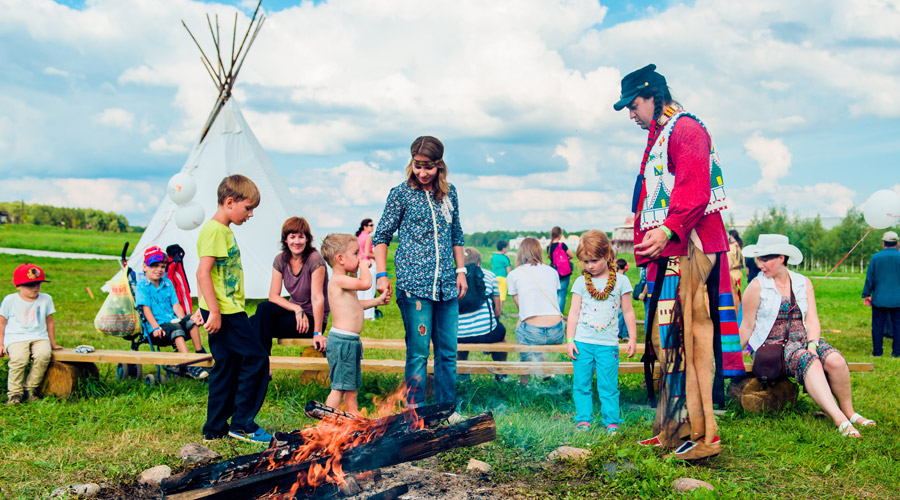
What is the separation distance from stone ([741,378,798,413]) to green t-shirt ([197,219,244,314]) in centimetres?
376

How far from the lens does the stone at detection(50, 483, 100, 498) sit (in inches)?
119

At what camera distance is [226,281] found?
390 centimetres

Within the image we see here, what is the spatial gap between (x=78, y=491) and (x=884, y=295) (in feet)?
30.6

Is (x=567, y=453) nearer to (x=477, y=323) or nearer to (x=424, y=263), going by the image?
(x=424, y=263)

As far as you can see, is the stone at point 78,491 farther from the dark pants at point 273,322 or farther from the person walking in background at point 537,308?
the person walking in background at point 537,308

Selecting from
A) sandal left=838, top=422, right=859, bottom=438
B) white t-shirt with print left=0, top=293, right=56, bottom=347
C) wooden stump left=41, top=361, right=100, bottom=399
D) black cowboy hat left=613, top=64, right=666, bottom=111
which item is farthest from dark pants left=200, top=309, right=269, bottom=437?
sandal left=838, top=422, right=859, bottom=438

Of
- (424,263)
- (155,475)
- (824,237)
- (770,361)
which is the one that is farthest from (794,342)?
(824,237)

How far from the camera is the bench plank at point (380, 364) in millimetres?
4457

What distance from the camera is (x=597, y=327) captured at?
415 cm

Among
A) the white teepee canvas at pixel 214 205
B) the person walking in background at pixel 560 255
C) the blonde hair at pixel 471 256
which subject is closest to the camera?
the blonde hair at pixel 471 256

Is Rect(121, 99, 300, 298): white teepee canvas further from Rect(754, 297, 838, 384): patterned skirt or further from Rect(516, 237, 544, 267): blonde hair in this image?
Rect(754, 297, 838, 384): patterned skirt

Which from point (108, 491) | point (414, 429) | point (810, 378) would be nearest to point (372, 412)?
point (414, 429)

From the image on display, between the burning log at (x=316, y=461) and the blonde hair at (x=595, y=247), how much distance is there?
1.57 meters

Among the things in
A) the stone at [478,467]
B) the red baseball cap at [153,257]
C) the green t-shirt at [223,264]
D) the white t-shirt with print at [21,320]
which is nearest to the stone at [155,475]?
the green t-shirt at [223,264]
